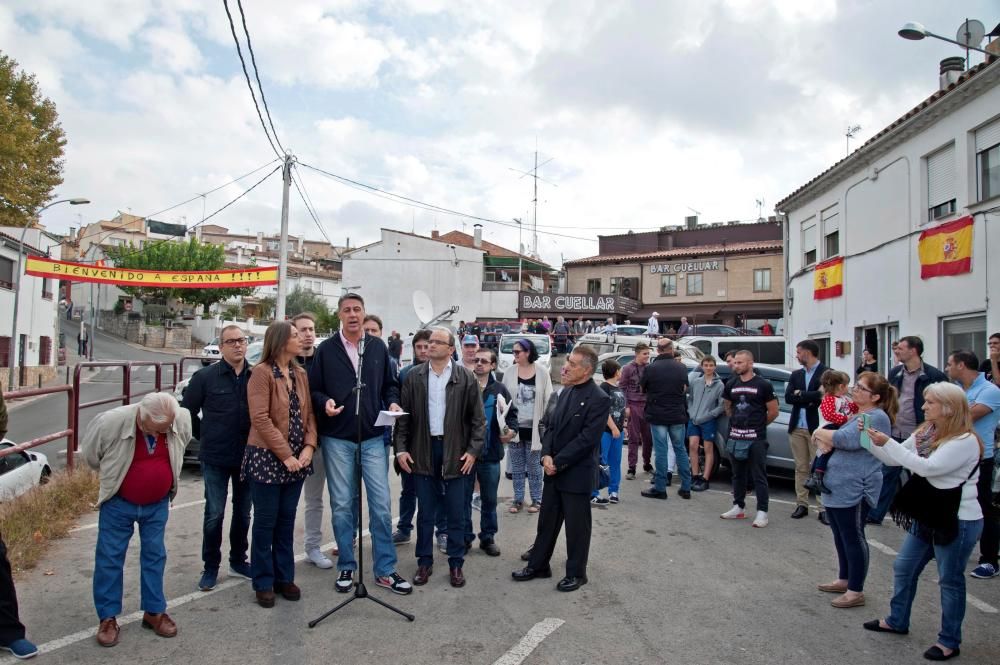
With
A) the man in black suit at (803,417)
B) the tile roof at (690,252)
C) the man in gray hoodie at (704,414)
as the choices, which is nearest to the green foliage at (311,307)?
the tile roof at (690,252)

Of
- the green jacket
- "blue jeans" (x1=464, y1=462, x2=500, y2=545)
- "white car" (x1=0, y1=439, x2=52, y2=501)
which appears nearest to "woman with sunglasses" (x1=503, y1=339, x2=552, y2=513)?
"blue jeans" (x1=464, y1=462, x2=500, y2=545)

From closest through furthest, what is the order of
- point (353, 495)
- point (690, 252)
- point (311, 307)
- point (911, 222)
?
point (353, 495), point (911, 222), point (690, 252), point (311, 307)

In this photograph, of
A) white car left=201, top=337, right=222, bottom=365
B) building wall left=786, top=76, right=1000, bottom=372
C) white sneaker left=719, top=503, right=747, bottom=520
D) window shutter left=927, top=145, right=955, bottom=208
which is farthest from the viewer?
window shutter left=927, top=145, right=955, bottom=208

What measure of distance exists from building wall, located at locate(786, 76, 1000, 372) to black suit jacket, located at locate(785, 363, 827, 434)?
6049 millimetres

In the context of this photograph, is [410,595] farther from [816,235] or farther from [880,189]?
[816,235]

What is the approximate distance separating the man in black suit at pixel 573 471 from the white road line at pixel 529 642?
0.61 meters

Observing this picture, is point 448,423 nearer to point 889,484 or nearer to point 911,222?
point 889,484

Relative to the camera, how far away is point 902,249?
1422 cm

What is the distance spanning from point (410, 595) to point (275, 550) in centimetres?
98

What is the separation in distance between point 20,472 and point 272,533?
591 centimetres

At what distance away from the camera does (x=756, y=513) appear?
7.10 metres

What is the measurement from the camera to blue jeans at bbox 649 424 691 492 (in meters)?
7.96

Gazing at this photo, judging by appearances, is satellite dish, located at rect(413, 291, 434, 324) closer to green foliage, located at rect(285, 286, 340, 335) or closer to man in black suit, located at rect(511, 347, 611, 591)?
man in black suit, located at rect(511, 347, 611, 591)

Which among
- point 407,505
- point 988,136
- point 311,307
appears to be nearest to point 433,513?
point 407,505
